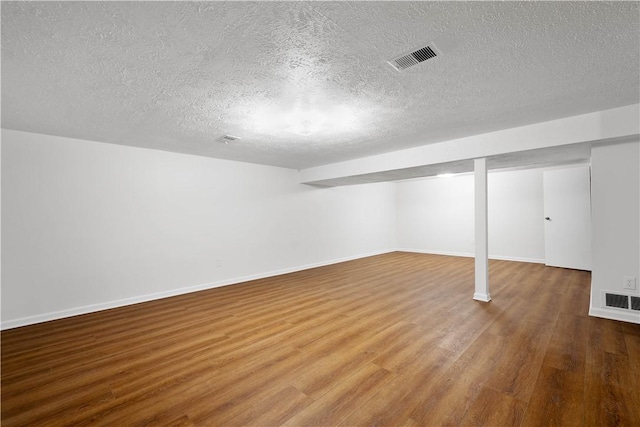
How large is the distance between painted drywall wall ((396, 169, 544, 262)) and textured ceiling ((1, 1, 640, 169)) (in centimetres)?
458

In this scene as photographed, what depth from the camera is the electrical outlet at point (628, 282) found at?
9.80 feet

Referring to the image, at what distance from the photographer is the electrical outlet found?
2.99 meters

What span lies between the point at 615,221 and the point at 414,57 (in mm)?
3233

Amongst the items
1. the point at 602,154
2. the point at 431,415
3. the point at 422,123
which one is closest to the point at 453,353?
the point at 431,415

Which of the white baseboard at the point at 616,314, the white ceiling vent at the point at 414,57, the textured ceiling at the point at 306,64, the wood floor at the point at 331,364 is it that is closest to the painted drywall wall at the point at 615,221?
the white baseboard at the point at 616,314

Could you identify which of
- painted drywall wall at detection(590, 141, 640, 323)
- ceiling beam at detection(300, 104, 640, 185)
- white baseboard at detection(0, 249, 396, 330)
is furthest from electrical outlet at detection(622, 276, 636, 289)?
white baseboard at detection(0, 249, 396, 330)

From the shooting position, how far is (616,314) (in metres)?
3.04

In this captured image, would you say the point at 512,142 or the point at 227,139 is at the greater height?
the point at 227,139

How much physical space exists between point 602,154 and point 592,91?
1.18 meters

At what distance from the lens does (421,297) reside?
158 inches

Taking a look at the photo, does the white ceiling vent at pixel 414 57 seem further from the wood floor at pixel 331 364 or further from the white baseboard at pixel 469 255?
the white baseboard at pixel 469 255

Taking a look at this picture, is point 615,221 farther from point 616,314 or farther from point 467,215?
point 467,215

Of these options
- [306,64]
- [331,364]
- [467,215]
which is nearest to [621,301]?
[331,364]

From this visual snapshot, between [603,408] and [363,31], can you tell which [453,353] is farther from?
[363,31]
